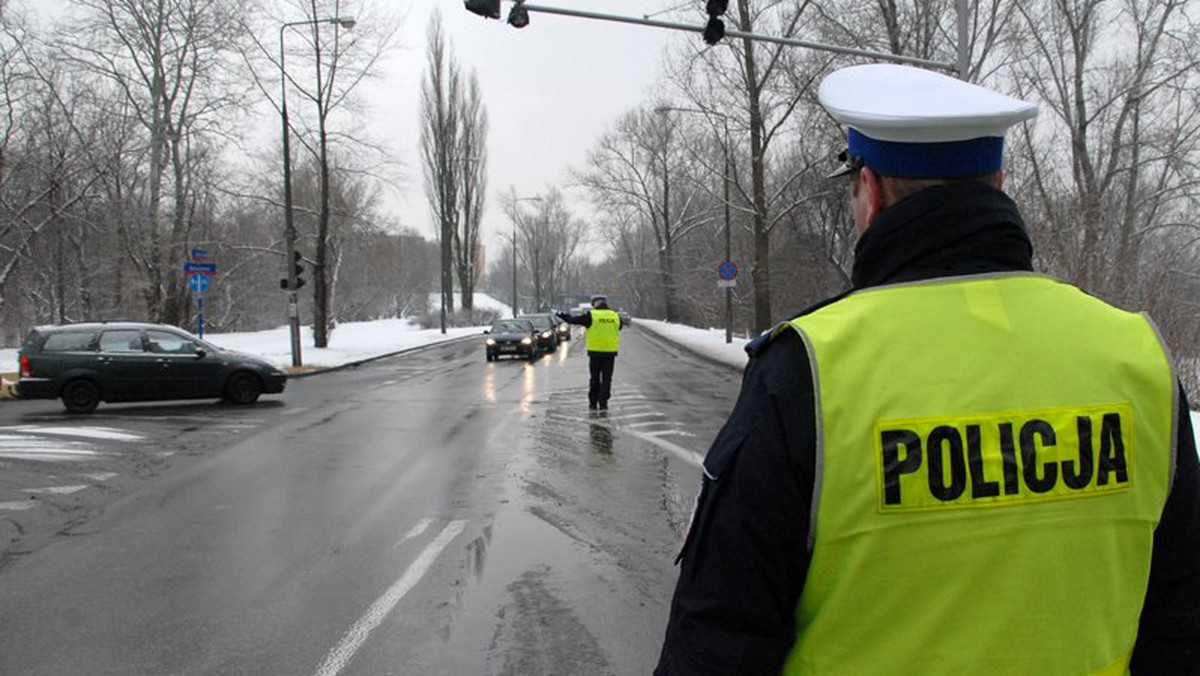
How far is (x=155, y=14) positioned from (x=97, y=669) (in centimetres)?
3278

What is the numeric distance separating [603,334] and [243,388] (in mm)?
7580

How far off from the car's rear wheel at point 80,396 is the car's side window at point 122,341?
707 mm

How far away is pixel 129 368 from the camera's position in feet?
48.3

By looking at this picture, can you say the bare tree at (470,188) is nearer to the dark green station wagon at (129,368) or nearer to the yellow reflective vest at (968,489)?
the dark green station wagon at (129,368)

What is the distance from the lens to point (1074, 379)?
1.29 metres

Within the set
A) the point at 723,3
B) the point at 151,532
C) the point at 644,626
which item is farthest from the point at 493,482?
the point at 723,3

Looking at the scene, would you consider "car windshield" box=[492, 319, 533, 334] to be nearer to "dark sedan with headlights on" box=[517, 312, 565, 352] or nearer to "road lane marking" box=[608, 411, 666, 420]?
"dark sedan with headlights on" box=[517, 312, 565, 352]

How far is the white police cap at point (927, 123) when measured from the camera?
1335 millimetres

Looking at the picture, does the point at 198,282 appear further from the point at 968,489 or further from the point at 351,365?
the point at 968,489

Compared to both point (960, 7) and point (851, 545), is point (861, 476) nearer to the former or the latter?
point (851, 545)

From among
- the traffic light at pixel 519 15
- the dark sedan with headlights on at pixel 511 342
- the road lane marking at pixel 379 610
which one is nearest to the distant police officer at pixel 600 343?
the traffic light at pixel 519 15

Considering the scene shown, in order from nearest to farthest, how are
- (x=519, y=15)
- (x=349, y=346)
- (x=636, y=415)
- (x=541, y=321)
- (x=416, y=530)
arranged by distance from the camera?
(x=416, y=530), (x=519, y=15), (x=636, y=415), (x=541, y=321), (x=349, y=346)

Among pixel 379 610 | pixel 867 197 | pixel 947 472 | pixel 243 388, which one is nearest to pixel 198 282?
pixel 243 388

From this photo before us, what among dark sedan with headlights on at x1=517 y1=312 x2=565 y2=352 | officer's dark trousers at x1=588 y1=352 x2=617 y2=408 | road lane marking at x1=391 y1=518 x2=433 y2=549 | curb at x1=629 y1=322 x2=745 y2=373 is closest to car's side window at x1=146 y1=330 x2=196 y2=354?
officer's dark trousers at x1=588 y1=352 x2=617 y2=408
